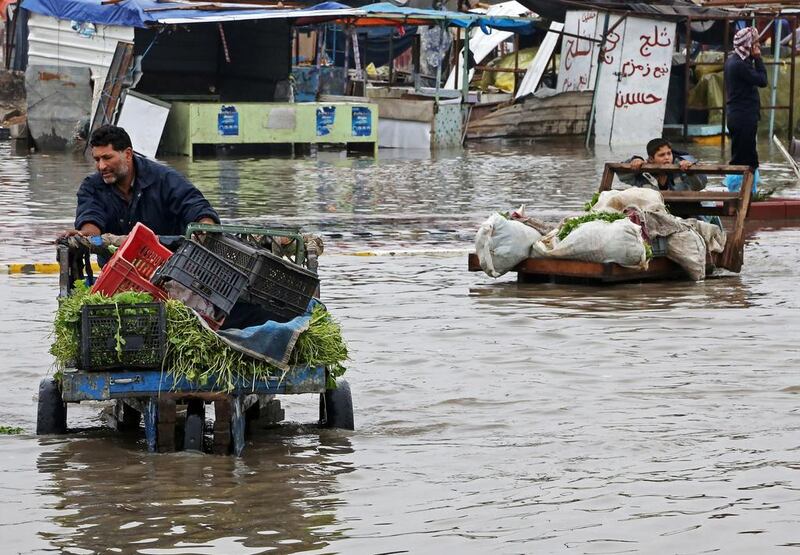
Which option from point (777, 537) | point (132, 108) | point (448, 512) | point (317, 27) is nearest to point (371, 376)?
point (448, 512)

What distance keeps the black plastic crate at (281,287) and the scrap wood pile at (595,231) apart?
490 cm

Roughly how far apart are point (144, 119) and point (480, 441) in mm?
20820

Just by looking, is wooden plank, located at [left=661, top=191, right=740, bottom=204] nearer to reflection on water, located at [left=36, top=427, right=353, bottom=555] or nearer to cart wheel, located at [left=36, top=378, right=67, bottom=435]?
reflection on water, located at [left=36, top=427, right=353, bottom=555]

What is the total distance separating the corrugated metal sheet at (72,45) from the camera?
26.7m

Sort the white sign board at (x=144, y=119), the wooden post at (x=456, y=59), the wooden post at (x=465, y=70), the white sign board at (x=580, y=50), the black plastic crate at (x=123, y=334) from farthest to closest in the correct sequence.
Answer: the wooden post at (x=456, y=59)
the white sign board at (x=580, y=50)
the wooden post at (x=465, y=70)
the white sign board at (x=144, y=119)
the black plastic crate at (x=123, y=334)

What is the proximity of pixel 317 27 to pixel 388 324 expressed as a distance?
22.0m

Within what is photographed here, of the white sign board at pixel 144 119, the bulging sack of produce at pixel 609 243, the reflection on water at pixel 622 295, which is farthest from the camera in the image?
the white sign board at pixel 144 119

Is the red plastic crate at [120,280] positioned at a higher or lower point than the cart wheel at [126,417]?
higher

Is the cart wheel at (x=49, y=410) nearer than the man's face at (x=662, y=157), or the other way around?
the cart wheel at (x=49, y=410)

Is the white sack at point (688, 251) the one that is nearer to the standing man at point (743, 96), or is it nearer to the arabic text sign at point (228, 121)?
the standing man at point (743, 96)

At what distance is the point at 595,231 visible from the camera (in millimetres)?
11117

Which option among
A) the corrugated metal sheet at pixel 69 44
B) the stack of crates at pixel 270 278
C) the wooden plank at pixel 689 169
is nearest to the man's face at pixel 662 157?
the wooden plank at pixel 689 169

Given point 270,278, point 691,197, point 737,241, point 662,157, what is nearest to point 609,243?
point 691,197

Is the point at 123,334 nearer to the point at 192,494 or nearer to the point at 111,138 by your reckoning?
the point at 192,494
